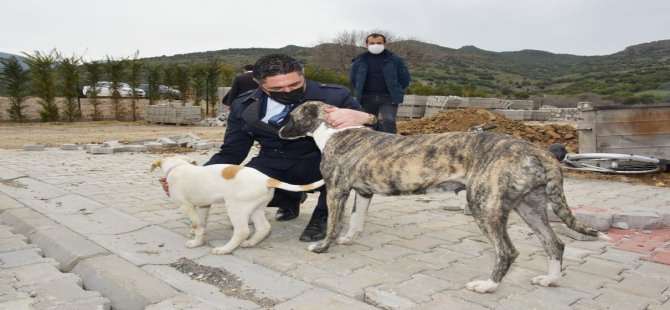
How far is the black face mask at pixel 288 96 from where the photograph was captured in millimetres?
4727

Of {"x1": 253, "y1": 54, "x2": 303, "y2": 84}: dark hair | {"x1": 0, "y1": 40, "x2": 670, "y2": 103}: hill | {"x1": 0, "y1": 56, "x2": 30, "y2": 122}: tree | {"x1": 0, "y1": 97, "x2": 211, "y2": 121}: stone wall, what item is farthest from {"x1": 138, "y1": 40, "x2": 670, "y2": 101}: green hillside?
{"x1": 253, "y1": 54, "x2": 303, "y2": 84}: dark hair

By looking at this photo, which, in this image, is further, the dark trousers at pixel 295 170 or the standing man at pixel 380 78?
the standing man at pixel 380 78

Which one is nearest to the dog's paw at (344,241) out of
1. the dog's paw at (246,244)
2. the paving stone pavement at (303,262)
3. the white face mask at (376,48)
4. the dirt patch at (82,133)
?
the paving stone pavement at (303,262)

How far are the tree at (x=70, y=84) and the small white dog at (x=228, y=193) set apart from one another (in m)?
19.4

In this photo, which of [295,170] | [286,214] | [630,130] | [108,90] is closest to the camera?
[295,170]

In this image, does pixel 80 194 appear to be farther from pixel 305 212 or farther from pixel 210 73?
pixel 210 73

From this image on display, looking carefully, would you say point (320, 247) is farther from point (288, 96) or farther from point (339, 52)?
point (339, 52)

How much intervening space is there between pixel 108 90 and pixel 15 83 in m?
3.67

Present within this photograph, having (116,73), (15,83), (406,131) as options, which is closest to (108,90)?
(116,73)

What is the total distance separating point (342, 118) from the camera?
4340 millimetres

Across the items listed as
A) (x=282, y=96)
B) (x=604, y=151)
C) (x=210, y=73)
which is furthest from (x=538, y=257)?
(x=210, y=73)

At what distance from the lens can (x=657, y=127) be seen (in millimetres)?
9406

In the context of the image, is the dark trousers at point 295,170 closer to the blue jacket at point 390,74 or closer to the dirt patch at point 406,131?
the blue jacket at point 390,74

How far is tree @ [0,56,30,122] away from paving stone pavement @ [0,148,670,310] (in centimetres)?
1626
